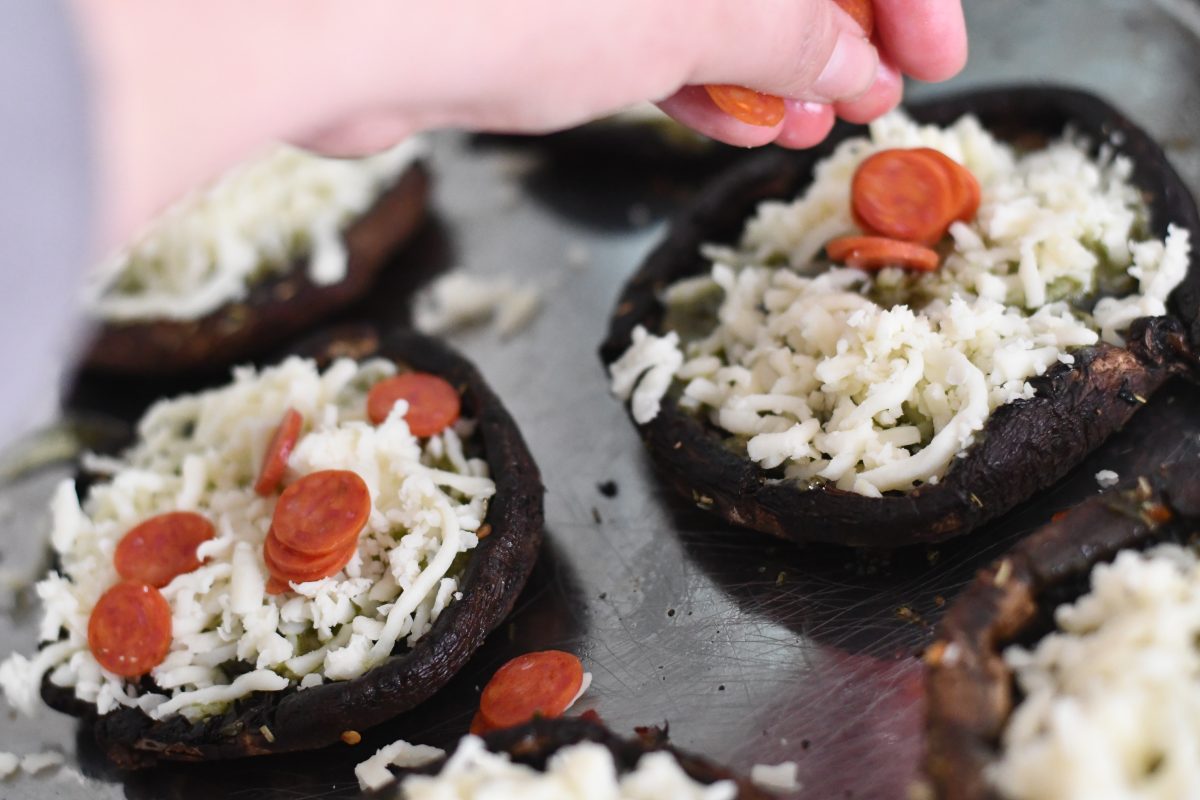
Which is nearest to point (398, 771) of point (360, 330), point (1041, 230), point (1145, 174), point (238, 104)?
point (360, 330)

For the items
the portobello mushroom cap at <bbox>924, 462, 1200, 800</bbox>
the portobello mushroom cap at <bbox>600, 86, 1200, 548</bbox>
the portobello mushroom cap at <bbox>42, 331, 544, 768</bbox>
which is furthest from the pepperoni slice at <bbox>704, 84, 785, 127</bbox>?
the portobello mushroom cap at <bbox>924, 462, 1200, 800</bbox>

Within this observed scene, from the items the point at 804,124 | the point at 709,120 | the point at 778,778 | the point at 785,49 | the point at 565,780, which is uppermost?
the point at 785,49

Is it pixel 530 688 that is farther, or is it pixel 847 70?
pixel 530 688

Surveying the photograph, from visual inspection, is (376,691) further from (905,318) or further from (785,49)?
(785,49)

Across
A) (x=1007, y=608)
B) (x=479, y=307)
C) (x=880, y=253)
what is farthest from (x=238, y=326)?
(x=1007, y=608)

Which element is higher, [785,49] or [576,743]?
[785,49]

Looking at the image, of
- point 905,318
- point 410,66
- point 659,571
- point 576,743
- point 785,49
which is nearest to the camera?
point 410,66

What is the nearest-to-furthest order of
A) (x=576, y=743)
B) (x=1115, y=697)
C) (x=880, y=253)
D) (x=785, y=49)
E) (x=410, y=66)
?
(x=1115, y=697), (x=410, y=66), (x=576, y=743), (x=785, y=49), (x=880, y=253)
